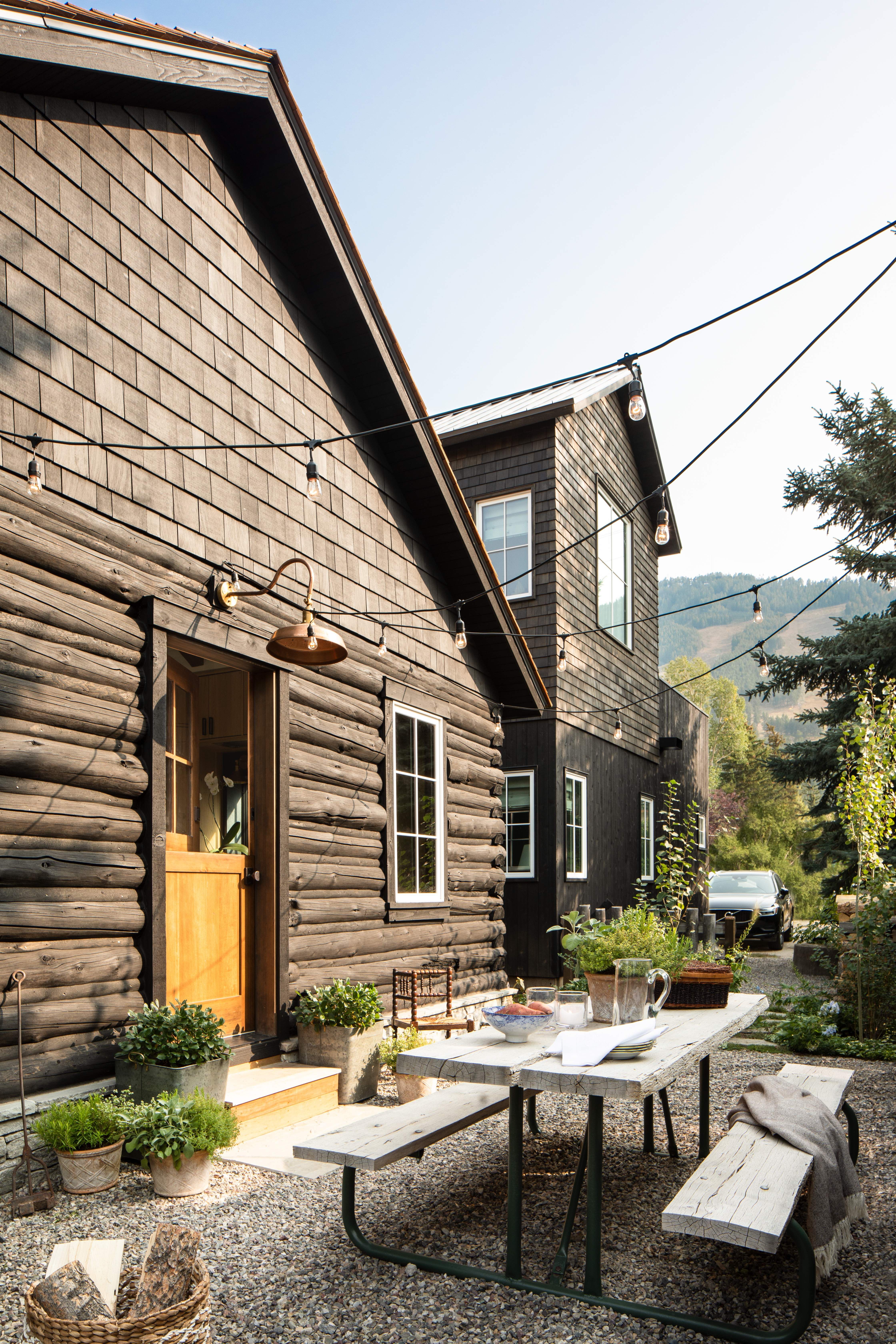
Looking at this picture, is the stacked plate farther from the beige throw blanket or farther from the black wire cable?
the black wire cable

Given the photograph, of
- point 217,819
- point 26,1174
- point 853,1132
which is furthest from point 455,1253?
point 217,819

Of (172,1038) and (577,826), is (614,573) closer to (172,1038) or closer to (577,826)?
(577,826)

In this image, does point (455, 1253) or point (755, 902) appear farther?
point (755, 902)

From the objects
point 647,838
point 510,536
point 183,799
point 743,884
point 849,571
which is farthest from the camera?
point 743,884

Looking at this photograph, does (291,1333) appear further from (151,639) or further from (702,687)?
(702,687)

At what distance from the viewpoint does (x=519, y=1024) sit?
353 centimetres

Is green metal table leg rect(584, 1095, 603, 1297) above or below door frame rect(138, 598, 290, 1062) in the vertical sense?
below

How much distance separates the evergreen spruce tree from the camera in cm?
1359

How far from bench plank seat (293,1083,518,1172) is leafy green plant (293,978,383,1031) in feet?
5.20

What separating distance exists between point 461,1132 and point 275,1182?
4.75 ft

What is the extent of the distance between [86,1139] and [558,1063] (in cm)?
221

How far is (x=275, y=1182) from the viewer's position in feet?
14.4

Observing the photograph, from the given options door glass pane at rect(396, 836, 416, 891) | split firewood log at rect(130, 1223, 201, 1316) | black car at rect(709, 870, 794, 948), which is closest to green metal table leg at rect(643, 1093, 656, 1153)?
split firewood log at rect(130, 1223, 201, 1316)

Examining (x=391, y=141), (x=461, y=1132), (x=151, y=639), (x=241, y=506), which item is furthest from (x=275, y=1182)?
(x=391, y=141)
